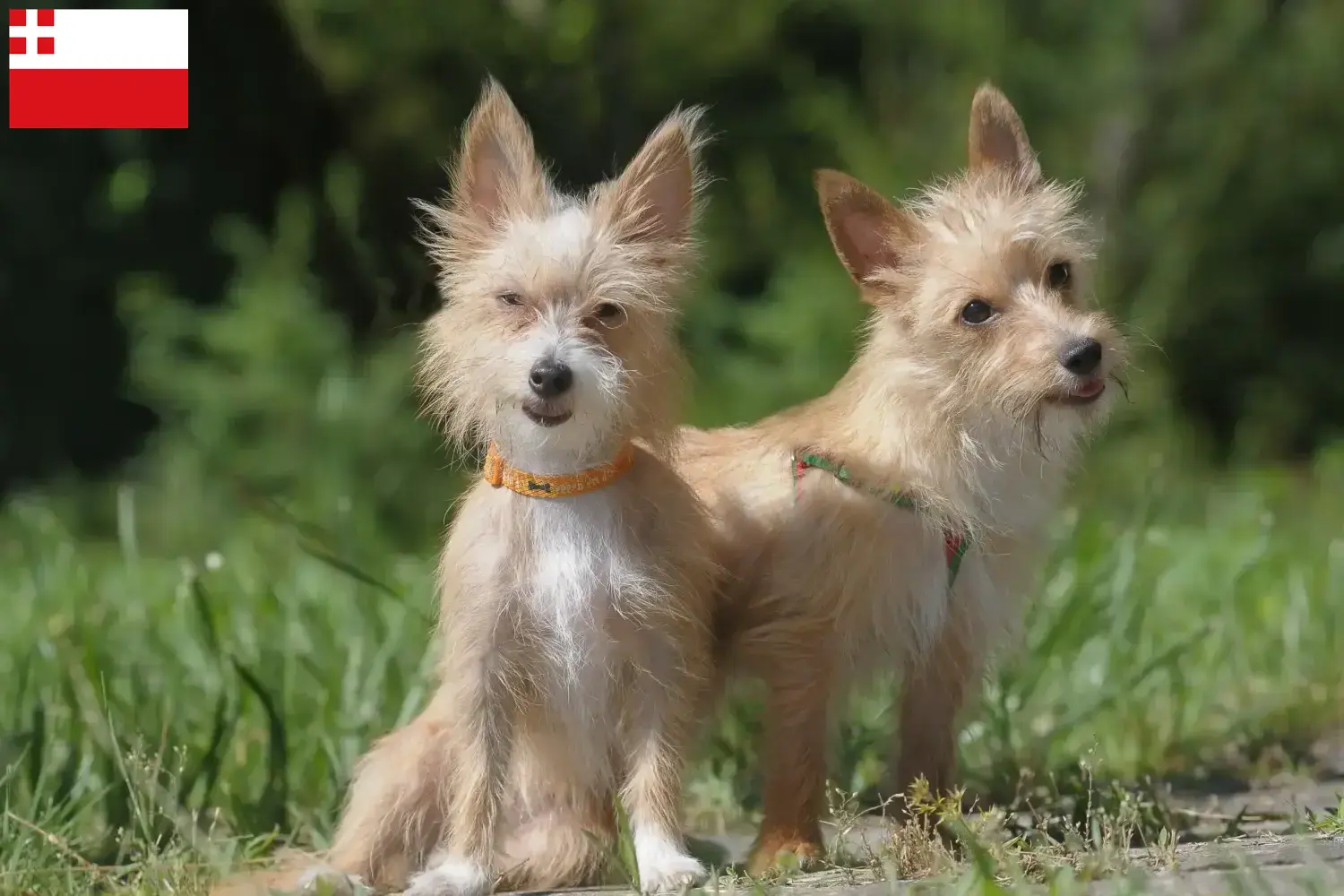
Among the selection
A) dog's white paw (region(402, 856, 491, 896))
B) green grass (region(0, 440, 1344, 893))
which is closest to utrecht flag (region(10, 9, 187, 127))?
green grass (region(0, 440, 1344, 893))

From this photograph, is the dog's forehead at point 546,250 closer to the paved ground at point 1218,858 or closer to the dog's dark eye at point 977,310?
the dog's dark eye at point 977,310

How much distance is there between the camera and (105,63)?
5949 millimetres

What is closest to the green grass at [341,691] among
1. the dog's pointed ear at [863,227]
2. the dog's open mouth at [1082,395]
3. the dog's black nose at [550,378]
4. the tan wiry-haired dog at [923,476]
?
the tan wiry-haired dog at [923,476]

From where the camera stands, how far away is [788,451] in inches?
160

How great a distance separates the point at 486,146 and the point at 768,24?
5907 mm

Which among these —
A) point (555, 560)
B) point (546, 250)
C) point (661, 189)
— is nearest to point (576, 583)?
point (555, 560)

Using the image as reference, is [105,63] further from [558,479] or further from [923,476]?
[923,476]

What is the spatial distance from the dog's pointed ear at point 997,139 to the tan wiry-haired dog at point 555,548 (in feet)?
2.87

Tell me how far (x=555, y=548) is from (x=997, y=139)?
174 centimetres

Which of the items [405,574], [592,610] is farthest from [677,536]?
[405,574]

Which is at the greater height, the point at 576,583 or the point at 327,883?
the point at 576,583

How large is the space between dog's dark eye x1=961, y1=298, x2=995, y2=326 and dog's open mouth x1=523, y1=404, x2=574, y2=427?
112 centimetres

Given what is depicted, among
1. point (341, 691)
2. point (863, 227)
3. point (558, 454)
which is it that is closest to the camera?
point (558, 454)

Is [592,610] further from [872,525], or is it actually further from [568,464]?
[872,525]
